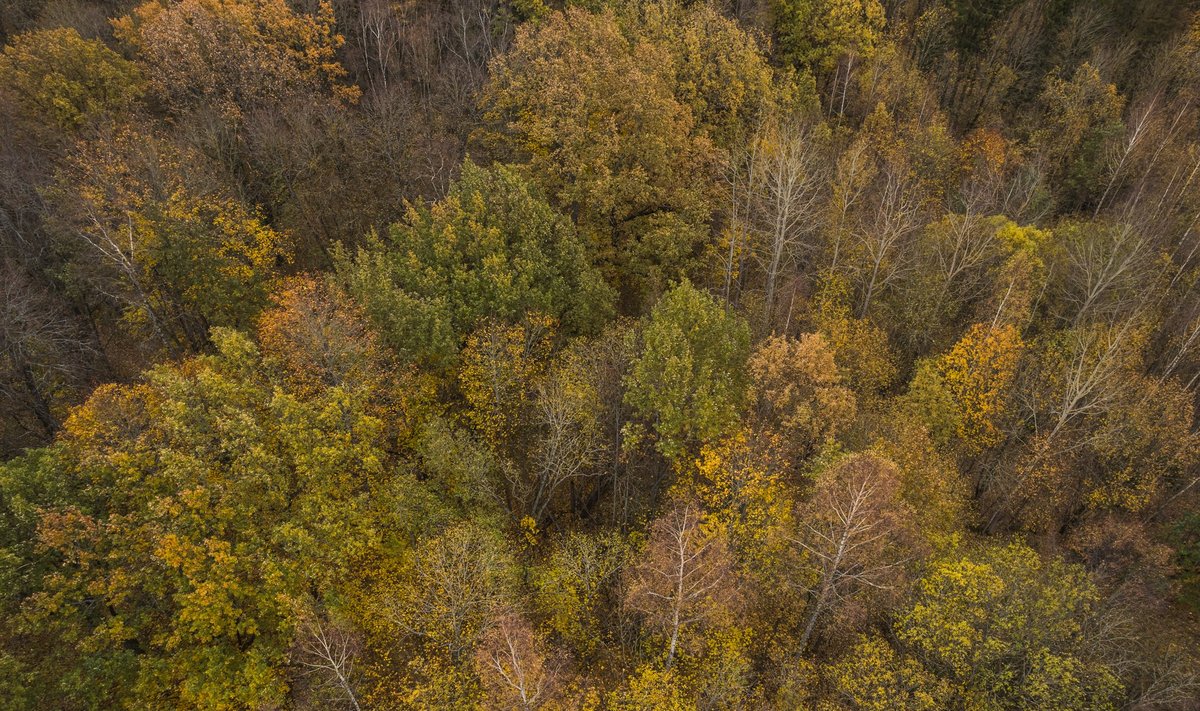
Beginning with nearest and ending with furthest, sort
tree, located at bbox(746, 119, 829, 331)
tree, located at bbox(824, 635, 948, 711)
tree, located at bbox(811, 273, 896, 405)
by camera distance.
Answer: tree, located at bbox(824, 635, 948, 711), tree, located at bbox(811, 273, 896, 405), tree, located at bbox(746, 119, 829, 331)

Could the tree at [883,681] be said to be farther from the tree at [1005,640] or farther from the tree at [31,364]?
the tree at [31,364]

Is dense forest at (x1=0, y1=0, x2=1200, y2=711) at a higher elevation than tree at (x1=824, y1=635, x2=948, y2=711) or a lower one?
higher

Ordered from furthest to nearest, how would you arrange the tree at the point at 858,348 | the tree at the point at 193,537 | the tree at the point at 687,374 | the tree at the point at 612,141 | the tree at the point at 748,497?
the tree at the point at 612,141
the tree at the point at 858,348
the tree at the point at 687,374
the tree at the point at 748,497
the tree at the point at 193,537

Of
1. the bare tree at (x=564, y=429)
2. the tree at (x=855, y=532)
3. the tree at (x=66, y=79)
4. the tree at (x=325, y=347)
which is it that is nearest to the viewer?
the tree at (x=855, y=532)

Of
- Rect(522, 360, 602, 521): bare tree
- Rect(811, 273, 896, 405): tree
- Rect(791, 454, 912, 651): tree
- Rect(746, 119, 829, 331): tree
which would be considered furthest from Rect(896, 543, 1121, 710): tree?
Rect(746, 119, 829, 331): tree

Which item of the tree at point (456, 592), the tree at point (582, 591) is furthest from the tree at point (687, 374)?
the tree at point (456, 592)

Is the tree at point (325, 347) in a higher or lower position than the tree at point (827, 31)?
lower

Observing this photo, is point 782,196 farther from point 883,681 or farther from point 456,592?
point 456,592

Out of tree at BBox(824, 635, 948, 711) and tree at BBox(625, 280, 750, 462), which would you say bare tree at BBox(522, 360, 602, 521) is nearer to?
tree at BBox(625, 280, 750, 462)
